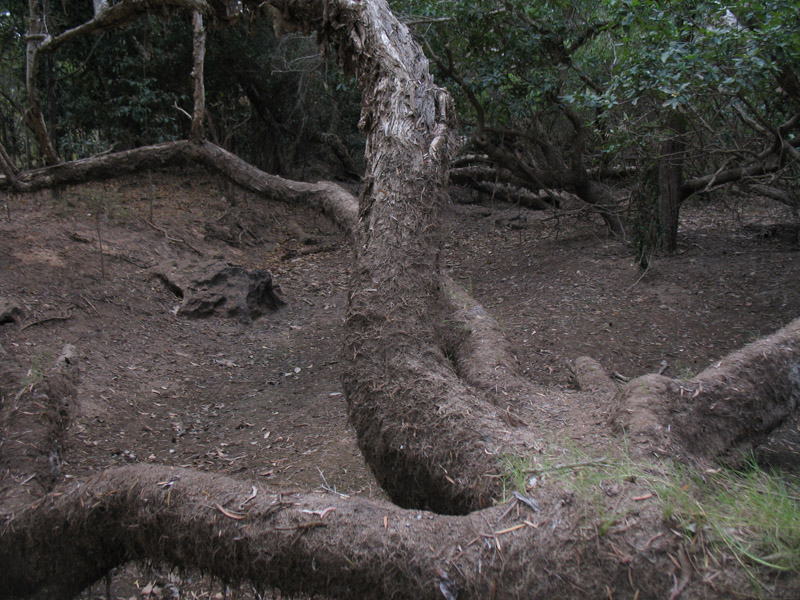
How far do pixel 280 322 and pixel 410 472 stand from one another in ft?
13.1

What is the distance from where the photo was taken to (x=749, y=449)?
216 cm

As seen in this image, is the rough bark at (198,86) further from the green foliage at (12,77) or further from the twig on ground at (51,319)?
the green foliage at (12,77)

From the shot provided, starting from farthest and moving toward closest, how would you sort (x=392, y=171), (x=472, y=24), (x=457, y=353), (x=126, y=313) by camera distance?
(x=472, y=24), (x=126, y=313), (x=457, y=353), (x=392, y=171)

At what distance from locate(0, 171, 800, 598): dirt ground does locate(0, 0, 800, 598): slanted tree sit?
32 cm

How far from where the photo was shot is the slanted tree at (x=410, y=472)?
50.8 inches

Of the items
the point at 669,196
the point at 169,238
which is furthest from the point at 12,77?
the point at 669,196

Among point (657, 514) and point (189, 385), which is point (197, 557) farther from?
point (189, 385)

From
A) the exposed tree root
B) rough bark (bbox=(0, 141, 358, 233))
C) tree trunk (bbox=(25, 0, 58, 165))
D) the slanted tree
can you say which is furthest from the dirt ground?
tree trunk (bbox=(25, 0, 58, 165))

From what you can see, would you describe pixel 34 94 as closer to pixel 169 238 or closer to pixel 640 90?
pixel 169 238

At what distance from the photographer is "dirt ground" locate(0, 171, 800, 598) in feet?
10.9

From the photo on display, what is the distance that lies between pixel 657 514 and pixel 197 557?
3.92ft

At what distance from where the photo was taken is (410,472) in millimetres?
1946

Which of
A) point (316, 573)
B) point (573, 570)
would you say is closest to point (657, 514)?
point (573, 570)

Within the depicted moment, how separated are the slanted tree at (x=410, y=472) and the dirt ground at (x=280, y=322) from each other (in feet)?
1.05
